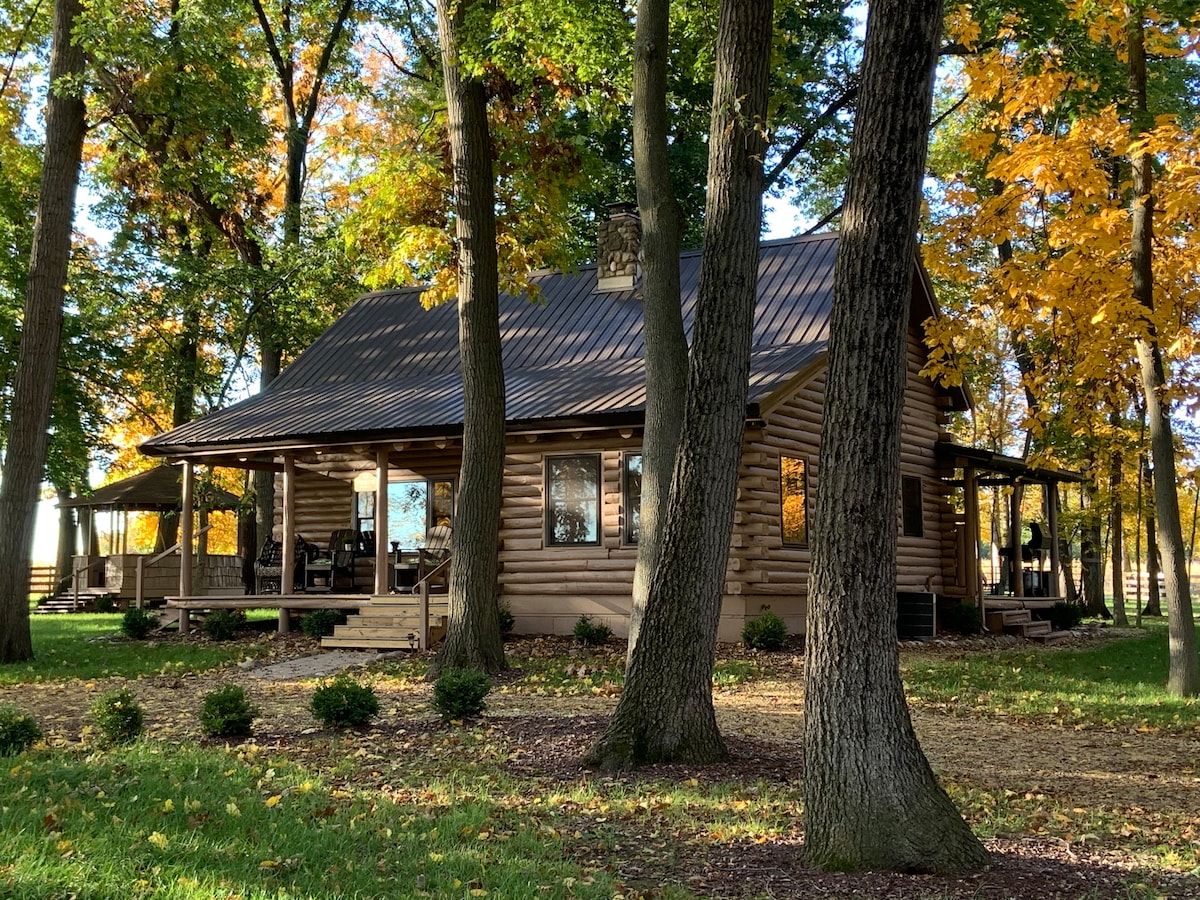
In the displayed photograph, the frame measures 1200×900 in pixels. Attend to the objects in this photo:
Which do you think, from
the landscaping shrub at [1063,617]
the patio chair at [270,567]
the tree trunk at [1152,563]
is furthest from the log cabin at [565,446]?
the tree trunk at [1152,563]

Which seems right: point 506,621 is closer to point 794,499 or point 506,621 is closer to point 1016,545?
point 794,499

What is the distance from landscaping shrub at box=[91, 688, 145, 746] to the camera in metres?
8.65

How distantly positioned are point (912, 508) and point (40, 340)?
15380 millimetres

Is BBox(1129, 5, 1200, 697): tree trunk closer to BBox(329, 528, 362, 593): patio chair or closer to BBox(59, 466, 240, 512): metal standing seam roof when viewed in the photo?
BBox(329, 528, 362, 593): patio chair

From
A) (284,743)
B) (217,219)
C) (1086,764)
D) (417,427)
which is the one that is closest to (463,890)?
(284,743)

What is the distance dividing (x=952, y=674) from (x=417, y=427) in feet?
29.5

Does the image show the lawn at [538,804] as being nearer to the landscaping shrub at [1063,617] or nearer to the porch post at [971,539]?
the porch post at [971,539]

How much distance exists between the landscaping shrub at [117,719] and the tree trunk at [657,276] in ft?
12.9

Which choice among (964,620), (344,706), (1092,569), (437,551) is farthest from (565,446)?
(1092,569)

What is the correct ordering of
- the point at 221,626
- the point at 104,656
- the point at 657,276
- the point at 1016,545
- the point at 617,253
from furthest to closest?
the point at 1016,545, the point at 617,253, the point at 221,626, the point at 104,656, the point at 657,276

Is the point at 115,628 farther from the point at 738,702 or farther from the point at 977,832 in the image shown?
the point at 977,832

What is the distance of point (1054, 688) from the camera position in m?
13.1

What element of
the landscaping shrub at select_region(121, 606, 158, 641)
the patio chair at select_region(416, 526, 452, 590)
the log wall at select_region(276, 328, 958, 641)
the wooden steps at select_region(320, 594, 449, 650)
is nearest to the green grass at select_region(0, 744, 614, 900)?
the wooden steps at select_region(320, 594, 449, 650)

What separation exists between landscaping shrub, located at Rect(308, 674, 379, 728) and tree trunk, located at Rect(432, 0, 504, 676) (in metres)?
3.36
